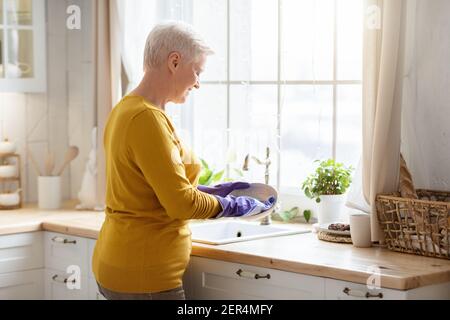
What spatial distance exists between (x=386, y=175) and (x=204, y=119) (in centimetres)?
124

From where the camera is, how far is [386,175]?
9.95ft

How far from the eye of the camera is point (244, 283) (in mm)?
2910

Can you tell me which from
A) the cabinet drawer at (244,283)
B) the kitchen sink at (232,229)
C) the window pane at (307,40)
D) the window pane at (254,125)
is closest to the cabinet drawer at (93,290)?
the kitchen sink at (232,229)

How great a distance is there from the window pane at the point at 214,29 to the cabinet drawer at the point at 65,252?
3.26 feet

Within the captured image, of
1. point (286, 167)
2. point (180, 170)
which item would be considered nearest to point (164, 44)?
point (180, 170)

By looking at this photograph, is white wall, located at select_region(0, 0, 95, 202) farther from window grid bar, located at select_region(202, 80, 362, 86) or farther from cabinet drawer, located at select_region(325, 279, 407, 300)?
cabinet drawer, located at select_region(325, 279, 407, 300)

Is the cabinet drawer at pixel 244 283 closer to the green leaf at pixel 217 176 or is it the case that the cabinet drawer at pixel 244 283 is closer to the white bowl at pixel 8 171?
the green leaf at pixel 217 176

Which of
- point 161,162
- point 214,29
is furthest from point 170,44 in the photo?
point 214,29

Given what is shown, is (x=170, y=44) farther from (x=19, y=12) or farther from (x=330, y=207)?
(x=19, y=12)

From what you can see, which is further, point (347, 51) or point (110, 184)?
point (347, 51)

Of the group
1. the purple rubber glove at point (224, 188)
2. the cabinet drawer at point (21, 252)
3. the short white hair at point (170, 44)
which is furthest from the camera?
the cabinet drawer at point (21, 252)

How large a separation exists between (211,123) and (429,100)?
123 cm

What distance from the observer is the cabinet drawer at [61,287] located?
3582 millimetres

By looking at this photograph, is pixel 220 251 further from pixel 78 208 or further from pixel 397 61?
pixel 78 208
